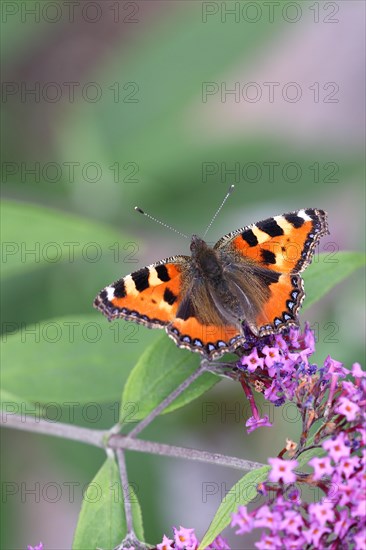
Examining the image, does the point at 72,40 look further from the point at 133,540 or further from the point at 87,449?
the point at 133,540

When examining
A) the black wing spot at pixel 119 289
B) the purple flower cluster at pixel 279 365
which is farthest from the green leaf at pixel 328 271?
the black wing spot at pixel 119 289

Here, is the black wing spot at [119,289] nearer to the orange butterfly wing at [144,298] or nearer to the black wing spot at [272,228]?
the orange butterfly wing at [144,298]

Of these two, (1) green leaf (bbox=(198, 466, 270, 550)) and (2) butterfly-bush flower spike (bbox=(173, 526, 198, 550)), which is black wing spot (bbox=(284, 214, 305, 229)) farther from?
(2) butterfly-bush flower spike (bbox=(173, 526, 198, 550))

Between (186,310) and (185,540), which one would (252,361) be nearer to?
(186,310)

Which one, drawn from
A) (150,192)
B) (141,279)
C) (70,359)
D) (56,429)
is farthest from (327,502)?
(150,192)

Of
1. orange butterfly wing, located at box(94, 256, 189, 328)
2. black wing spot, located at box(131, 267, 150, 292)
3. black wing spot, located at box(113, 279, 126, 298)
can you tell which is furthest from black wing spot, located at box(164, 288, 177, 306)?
black wing spot, located at box(113, 279, 126, 298)
